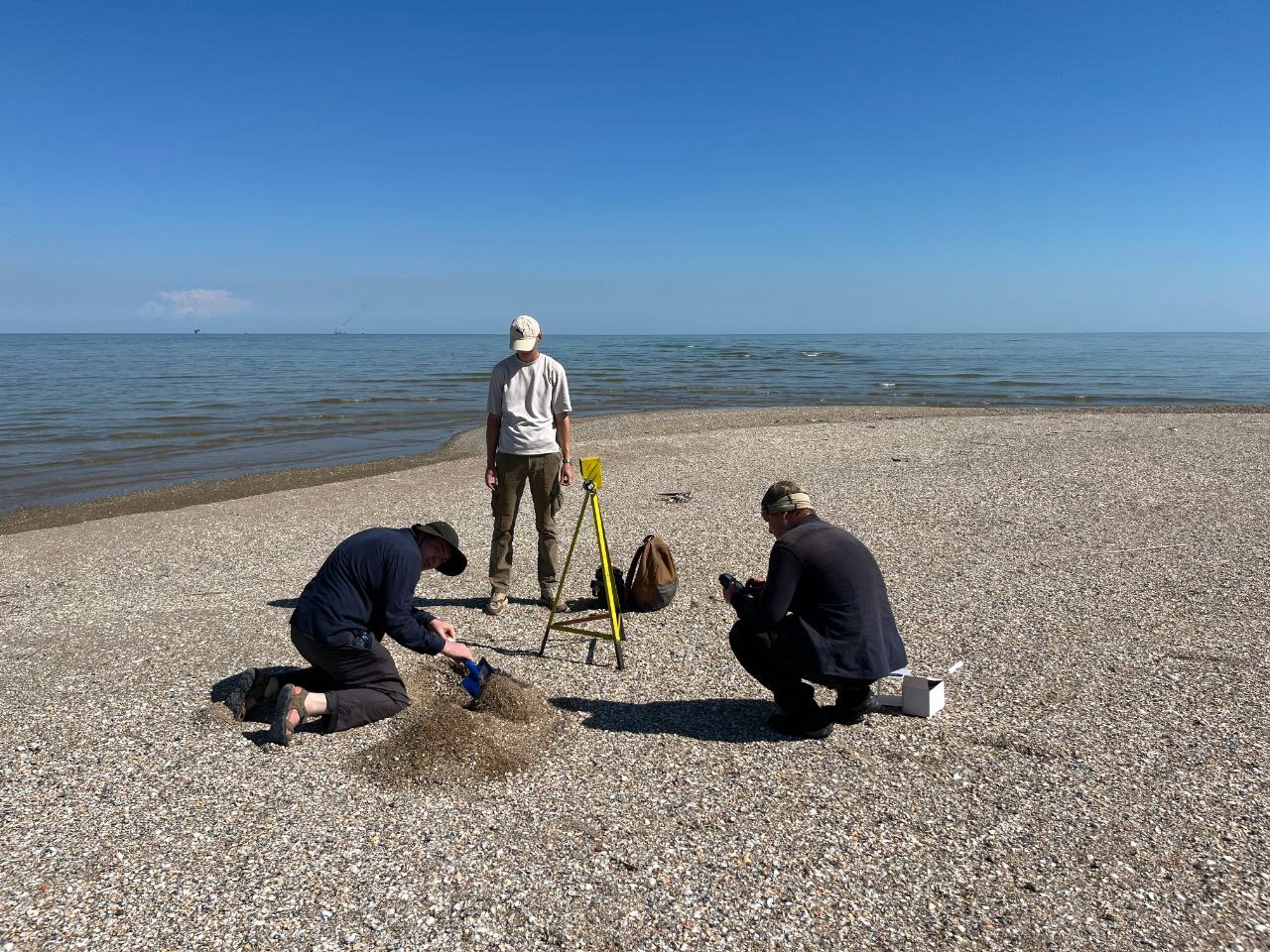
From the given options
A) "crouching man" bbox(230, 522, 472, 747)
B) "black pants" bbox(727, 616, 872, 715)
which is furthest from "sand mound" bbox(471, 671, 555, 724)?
"black pants" bbox(727, 616, 872, 715)

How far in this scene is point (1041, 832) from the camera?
374cm

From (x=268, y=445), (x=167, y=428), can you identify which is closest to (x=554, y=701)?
(x=268, y=445)

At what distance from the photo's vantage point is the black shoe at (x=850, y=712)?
4.71 meters

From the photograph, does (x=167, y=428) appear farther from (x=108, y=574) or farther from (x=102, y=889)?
(x=102, y=889)

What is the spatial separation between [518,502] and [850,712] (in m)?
3.09

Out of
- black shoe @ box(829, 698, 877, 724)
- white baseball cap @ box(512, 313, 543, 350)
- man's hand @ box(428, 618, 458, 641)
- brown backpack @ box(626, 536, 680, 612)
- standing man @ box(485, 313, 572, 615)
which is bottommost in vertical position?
black shoe @ box(829, 698, 877, 724)

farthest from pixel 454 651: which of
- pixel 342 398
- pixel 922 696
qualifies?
pixel 342 398

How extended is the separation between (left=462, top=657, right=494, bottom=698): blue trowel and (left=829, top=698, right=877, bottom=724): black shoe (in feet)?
6.82

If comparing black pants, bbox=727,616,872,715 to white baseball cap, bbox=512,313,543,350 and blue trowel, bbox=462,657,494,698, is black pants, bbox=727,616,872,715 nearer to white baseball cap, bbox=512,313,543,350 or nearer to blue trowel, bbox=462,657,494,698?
blue trowel, bbox=462,657,494,698

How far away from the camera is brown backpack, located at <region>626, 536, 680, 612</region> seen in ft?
22.1

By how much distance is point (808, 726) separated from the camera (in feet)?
15.3

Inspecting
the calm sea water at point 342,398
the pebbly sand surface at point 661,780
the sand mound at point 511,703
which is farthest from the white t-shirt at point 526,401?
the calm sea water at point 342,398

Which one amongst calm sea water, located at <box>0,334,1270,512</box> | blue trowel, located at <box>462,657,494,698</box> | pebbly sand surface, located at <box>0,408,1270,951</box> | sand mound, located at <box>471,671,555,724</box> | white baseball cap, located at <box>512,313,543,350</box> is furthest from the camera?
calm sea water, located at <box>0,334,1270,512</box>

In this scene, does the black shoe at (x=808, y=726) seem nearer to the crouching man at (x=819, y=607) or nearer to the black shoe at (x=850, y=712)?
the black shoe at (x=850, y=712)
